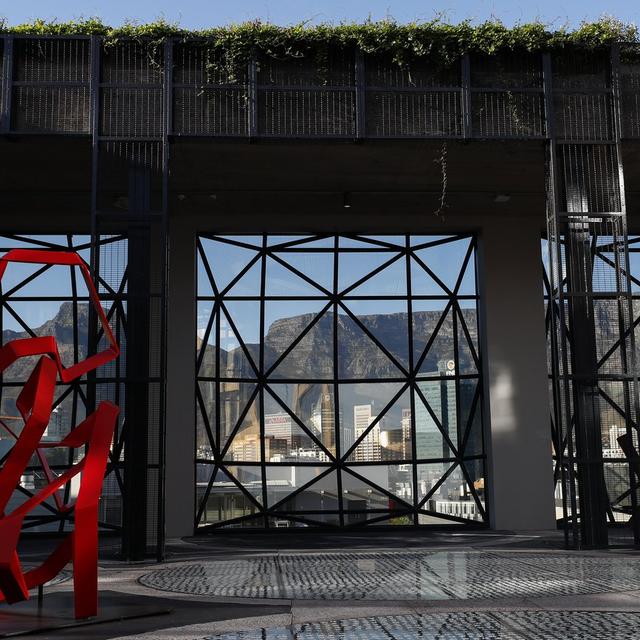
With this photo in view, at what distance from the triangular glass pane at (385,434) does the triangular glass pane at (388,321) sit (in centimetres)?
105

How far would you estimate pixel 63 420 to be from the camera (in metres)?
17.6

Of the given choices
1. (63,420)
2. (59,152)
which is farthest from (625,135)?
(63,420)

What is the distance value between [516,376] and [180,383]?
6.65m

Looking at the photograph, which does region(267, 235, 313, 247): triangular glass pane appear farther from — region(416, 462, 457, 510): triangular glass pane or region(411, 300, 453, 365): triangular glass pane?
region(416, 462, 457, 510): triangular glass pane

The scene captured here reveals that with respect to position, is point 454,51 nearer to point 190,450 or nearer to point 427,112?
point 427,112

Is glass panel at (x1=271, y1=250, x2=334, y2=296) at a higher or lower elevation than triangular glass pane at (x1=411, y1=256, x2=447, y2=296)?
higher

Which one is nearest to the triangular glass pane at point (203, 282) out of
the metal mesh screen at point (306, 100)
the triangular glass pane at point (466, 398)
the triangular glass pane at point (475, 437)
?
the triangular glass pane at point (466, 398)

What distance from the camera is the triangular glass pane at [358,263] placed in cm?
1859

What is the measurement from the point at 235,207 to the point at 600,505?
8718mm

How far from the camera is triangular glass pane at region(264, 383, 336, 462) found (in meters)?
18.1

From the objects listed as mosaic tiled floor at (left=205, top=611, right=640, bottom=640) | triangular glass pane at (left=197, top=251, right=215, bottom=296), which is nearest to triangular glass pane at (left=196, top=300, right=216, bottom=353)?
triangular glass pane at (left=197, top=251, right=215, bottom=296)

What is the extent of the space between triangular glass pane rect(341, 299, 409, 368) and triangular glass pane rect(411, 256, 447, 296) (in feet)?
1.28

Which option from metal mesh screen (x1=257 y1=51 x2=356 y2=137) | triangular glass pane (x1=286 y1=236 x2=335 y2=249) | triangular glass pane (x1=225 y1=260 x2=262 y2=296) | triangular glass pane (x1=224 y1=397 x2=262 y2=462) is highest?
metal mesh screen (x1=257 y1=51 x2=356 y2=137)

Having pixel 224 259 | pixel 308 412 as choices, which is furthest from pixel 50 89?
pixel 308 412
